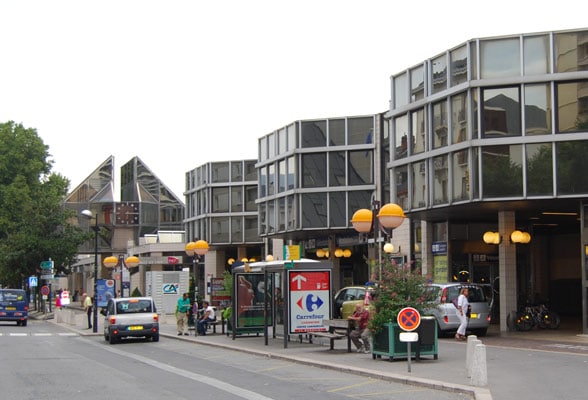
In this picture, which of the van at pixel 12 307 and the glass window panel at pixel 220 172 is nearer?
the van at pixel 12 307

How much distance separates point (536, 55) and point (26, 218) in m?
47.1

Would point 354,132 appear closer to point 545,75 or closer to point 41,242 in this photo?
point 545,75

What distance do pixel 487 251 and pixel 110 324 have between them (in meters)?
15.7

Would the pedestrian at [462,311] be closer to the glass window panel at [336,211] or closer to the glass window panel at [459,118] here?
the glass window panel at [459,118]

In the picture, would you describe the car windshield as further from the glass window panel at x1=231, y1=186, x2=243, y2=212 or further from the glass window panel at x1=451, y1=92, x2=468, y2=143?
the glass window panel at x1=231, y1=186, x2=243, y2=212

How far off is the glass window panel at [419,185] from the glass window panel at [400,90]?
2699 millimetres

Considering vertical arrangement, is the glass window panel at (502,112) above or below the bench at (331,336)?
above

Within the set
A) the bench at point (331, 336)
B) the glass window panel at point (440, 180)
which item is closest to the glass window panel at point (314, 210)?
the glass window panel at point (440, 180)

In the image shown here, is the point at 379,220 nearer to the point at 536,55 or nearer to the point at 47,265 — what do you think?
the point at 536,55

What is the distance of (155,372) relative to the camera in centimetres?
1962

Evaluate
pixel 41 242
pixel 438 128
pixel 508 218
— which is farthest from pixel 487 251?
pixel 41 242

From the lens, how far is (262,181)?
174 feet

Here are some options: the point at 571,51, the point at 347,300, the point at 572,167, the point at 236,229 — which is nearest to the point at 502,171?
the point at 572,167

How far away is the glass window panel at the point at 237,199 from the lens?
66.6 meters
